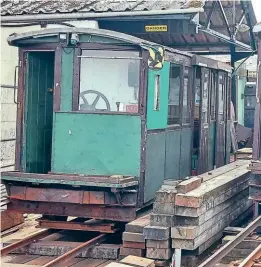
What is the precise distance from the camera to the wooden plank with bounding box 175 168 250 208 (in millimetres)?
6879

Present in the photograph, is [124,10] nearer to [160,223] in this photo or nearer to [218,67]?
[218,67]

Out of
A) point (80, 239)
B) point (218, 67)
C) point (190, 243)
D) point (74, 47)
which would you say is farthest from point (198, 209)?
point (218, 67)

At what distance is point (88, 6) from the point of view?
11.2 metres

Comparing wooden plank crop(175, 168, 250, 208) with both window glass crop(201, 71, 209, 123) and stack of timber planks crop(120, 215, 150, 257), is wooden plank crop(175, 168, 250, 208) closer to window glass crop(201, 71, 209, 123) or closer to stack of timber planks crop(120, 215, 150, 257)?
stack of timber planks crop(120, 215, 150, 257)

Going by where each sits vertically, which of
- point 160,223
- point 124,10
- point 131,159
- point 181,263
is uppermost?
point 124,10

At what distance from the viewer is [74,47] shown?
313 inches

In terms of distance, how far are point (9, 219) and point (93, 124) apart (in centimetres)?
216

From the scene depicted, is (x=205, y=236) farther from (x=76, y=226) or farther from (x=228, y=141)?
(x=228, y=141)

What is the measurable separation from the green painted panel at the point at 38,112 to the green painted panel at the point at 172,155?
5.67 feet

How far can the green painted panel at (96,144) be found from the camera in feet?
25.4

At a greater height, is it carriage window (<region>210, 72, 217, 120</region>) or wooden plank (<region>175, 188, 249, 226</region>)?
carriage window (<region>210, 72, 217, 120</region>)

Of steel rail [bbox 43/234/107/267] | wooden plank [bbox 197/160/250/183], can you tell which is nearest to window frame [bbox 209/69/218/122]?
wooden plank [bbox 197/160/250/183]

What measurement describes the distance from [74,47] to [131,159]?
1644 mm

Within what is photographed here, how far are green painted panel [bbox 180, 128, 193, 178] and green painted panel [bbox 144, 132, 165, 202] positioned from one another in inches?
40.6
